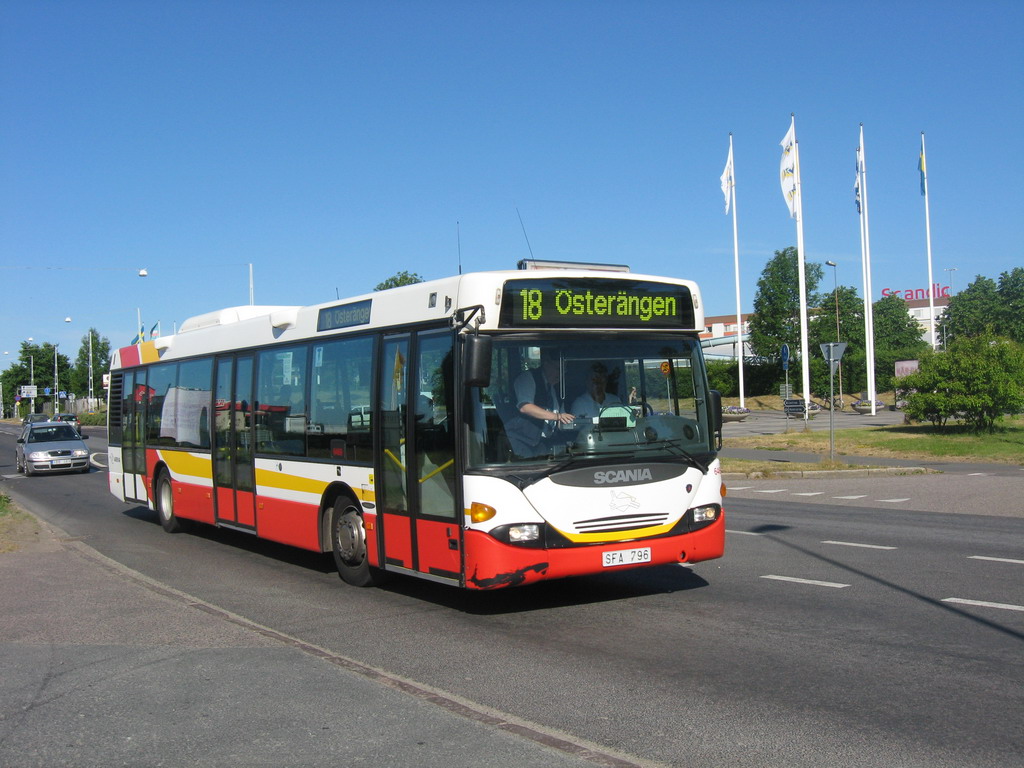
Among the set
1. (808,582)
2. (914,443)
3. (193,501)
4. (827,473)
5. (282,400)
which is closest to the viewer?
(808,582)

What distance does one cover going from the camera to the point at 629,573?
34.1 ft

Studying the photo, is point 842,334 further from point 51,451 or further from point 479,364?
point 479,364

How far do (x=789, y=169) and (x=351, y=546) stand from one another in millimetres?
42369

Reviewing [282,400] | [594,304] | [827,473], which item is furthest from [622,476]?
[827,473]

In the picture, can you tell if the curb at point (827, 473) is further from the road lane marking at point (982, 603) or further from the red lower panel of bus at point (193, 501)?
the road lane marking at point (982, 603)

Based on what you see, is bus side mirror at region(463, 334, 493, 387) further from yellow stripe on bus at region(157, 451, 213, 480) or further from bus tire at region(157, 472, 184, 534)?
bus tire at region(157, 472, 184, 534)

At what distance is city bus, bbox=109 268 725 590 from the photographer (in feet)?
25.7

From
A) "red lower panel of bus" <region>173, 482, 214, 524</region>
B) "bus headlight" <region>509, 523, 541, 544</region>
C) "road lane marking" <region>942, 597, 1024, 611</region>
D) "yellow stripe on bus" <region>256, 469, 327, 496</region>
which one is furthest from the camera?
"red lower panel of bus" <region>173, 482, 214, 524</region>

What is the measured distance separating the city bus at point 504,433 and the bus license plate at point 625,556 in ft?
0.05

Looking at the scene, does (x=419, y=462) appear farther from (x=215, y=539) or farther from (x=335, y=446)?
(x=215, y=539)

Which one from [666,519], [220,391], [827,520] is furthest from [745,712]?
[827,520]

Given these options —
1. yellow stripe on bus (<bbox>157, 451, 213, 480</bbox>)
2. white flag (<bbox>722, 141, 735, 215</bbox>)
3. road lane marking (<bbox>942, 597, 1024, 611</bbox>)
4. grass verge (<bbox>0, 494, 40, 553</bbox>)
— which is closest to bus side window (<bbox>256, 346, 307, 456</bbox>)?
yellow stripe on bus (<bbox>157, 451, 213, 480</bbox>)

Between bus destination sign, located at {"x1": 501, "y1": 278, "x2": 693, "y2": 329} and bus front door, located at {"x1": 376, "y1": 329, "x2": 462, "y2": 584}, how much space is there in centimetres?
67

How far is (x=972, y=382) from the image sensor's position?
105ft
